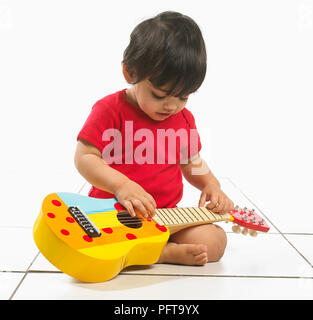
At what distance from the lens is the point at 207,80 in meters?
1.99

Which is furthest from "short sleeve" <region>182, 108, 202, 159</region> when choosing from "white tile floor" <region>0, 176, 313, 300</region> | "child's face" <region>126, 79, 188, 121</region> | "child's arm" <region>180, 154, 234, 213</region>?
"white tile floor" <region>0, 176, 313, 300</region>

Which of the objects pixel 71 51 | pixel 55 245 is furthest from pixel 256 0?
pixel 55 245

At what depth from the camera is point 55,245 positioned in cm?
71

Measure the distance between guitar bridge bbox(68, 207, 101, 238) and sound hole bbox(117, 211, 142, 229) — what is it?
0.22 ft

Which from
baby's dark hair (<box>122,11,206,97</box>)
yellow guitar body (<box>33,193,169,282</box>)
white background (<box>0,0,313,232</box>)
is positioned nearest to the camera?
yellow guitar body (<box>33,193,169,282</box>)

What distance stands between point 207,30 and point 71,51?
59 centimetres

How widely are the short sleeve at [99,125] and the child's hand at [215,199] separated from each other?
0.80ft

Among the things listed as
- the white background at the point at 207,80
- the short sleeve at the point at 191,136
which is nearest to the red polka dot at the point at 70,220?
the short sleeve at the point at 191,136

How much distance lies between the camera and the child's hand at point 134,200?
817 mm

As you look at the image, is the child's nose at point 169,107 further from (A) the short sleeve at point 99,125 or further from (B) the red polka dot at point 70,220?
(B) the red polka dot at point 70,220

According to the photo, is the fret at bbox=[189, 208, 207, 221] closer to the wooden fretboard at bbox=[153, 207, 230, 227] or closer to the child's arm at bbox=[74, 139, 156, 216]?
the wooden fretboard at bbox=[153, 207, 230, 227]

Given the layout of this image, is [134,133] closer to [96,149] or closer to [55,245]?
[96,149]

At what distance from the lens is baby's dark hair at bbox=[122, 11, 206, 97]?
81 centimetres

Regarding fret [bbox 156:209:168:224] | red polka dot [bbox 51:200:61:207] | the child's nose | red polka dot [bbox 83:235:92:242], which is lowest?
fret [bbox 156:209:168:224]
